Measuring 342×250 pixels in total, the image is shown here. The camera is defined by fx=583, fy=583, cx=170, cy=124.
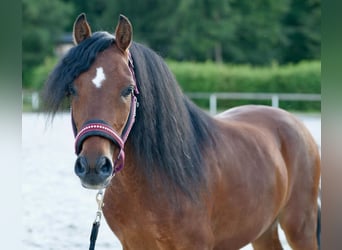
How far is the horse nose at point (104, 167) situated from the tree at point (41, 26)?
91.3ft

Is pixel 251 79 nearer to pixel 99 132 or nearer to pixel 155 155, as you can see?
pixel 155 155

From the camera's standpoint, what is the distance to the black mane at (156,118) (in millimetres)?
2059

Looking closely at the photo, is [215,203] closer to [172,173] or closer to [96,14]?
[172,173]

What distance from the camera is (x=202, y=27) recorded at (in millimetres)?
30125

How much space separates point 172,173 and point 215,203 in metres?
0.35

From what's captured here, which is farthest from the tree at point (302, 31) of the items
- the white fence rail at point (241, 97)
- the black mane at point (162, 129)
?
the black mane at point (162, 129)

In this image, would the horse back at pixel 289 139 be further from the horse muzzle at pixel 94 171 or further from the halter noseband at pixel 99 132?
the horse muzzle at pixel 94 171

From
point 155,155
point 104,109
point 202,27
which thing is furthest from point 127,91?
point 202,27

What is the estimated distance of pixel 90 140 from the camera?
6.11 ft

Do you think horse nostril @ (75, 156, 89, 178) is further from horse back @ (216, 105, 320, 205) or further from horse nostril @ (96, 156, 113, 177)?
horse back @ (216, 105, 320, 205)

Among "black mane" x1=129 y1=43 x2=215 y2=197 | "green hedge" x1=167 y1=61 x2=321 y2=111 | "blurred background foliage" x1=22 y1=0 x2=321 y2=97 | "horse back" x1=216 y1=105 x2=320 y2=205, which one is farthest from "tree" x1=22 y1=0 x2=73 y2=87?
"black mane" x1=129 y1=43 x2=215 y2=197

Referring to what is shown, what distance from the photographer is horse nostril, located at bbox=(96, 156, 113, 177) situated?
1.81 meters

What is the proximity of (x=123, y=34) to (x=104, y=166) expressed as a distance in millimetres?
530

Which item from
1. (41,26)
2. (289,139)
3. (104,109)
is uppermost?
(104,109)
